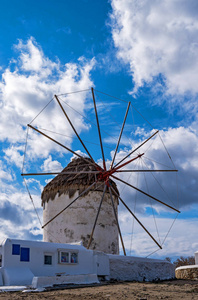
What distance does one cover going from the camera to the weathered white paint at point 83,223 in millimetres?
22562

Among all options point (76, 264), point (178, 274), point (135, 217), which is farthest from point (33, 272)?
point (178, 274)

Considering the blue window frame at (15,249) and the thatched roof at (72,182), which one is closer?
the blue window frame at (15,249)

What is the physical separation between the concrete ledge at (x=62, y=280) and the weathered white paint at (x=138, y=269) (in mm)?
2237

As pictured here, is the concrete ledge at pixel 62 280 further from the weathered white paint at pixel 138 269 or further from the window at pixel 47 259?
the weathered white paint at pixel 138 269

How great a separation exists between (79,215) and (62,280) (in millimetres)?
9012

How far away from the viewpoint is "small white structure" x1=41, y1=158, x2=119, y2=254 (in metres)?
22.6

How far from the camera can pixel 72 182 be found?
23.6 meters

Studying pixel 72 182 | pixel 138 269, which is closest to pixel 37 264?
pixel 138 269

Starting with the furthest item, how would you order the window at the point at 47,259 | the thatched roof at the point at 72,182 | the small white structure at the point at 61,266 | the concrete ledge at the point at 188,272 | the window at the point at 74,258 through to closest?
the thatched roof at the point at 72,182 → the concrete ledge at the point at 188,272 → the window at the point at 74,258 → the window at the point at 47,259 → the small white structure at the point at 61,266

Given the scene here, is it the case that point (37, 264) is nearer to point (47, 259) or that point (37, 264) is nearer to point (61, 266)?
point (47, 259)

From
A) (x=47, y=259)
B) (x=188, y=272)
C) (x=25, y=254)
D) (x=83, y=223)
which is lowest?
(x=188, y=272)

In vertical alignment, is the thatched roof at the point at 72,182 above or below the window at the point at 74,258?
above

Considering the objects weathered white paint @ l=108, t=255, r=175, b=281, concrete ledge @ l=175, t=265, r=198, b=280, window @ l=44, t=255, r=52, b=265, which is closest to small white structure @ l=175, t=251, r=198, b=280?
concrete ledge @ l=175, t=265, r=198, b=280

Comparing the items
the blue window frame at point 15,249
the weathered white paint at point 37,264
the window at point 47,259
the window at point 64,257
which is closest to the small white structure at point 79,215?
the weathered white paint at point 37,264
